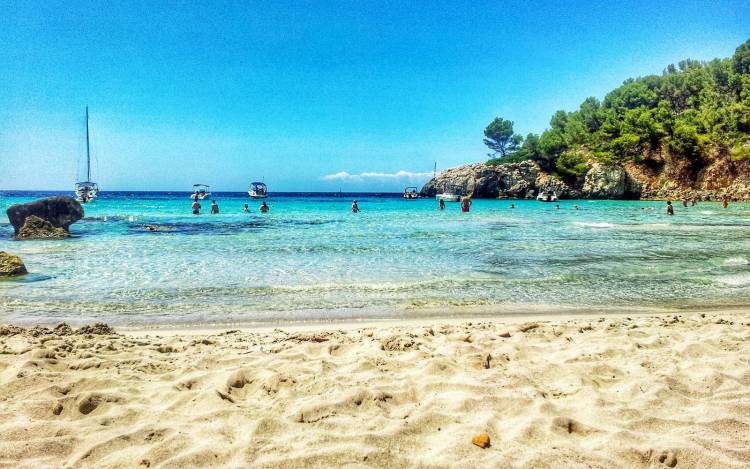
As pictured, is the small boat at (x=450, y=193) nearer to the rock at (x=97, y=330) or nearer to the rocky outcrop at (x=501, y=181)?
the rocky outcrop at (x=501, y=181)

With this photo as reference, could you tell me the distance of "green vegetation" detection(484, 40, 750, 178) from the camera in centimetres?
8038

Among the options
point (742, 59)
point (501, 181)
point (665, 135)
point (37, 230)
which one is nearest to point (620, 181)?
point (665, 135)

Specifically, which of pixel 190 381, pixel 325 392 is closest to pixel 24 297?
pixel 190 381

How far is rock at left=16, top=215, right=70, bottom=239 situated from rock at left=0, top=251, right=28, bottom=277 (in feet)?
33.3

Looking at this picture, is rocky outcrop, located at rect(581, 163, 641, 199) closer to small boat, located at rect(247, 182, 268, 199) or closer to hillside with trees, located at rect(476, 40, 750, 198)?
hillside with trees, located at rect(476, 40, 750, 198)

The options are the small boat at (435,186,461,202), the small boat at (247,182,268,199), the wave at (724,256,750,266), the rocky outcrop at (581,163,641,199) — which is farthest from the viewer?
the small boat at (435,186,461,202)

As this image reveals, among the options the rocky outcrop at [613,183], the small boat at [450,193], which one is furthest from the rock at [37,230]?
the rocky outcrop at [613,183]

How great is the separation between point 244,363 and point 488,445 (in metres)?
2.88

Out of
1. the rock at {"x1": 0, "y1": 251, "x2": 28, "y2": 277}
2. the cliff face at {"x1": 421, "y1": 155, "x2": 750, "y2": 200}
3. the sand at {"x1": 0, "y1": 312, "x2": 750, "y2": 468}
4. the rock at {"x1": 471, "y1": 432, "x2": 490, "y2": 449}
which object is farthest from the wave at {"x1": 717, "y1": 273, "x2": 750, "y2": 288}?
the cliff face at {"x1": 421, "y1": 155, "x2": 750, "y2": 200}

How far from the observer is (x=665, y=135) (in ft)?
285

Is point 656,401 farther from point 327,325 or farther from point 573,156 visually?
point 573,156

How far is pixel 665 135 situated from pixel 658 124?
8.71ft

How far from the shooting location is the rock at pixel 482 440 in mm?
3164

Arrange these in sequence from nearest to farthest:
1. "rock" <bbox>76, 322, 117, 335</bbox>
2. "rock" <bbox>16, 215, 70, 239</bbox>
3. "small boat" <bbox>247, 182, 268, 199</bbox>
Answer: "rock" <bbox>76, 322, 117, 335</bbox> → "rock" <bbox>16, 215, 70, 239</bbox> → "small boat" <bbox>247, 182, 268, 199</bbox>
